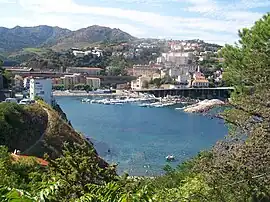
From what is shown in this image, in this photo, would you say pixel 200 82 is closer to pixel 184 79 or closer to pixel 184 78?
pixel 184 79

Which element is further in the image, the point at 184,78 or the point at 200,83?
the point at 184,78

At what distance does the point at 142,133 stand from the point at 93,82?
26.1 metres

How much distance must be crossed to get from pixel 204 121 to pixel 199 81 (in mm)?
18227

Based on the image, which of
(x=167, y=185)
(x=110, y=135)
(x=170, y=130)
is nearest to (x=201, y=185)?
(x=167, y=185)

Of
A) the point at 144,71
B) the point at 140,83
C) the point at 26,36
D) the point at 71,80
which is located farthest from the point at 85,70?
the point at 26,36

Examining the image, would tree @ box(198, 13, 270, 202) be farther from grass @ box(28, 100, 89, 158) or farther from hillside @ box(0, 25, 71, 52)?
hillside @ box(0, 25, 71, 52)

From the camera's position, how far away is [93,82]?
5269cm

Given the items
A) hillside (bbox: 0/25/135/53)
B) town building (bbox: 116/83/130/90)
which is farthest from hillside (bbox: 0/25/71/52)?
town building (bbox: 116/83/130/90)

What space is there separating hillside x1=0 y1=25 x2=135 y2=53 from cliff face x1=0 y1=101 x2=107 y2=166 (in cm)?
7714

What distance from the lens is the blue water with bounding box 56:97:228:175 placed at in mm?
19438

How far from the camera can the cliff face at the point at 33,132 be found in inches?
585

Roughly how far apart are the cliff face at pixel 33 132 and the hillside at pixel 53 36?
77137 mm

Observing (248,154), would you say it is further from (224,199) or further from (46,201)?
(46,201)

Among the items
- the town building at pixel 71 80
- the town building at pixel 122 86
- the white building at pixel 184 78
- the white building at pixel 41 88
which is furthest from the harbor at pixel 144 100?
the white building at pixel 41 88
